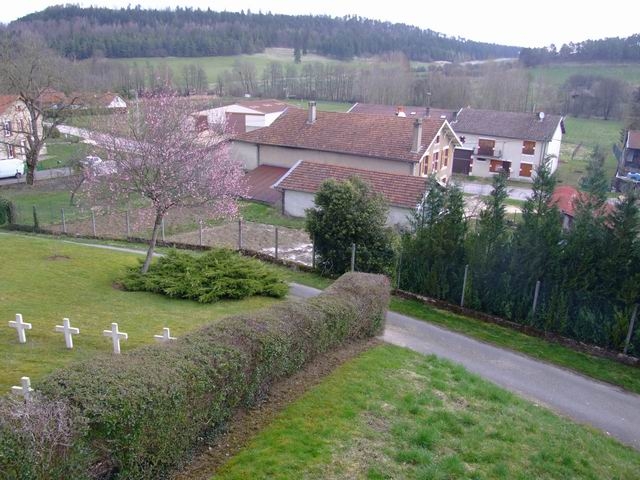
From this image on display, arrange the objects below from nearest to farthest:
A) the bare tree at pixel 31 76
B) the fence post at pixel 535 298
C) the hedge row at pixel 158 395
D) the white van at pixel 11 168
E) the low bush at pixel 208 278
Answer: the hedge row at pixel 158 395 → the low bush at pixel 208 278 → the fence post at pixel 535 298 → the bare tree at pixel 31 76 → the white van at pixel 11 168

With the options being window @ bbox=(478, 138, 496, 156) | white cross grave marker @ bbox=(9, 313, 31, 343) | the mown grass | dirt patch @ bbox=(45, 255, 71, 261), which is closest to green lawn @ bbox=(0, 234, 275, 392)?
dirt patch @ bbox=(45, 255, 71, 261)

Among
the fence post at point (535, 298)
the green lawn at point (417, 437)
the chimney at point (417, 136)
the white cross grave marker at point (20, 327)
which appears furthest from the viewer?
the chimney at point (417, 136)

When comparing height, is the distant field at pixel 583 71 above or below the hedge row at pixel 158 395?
above

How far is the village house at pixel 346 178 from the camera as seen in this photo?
30297 mm

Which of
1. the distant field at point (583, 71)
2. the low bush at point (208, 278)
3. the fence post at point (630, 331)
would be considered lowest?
the fence post at point (630, 331)

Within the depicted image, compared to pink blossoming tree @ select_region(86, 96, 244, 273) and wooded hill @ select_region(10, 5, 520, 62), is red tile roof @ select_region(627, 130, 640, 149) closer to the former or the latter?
pink blossoming tree @ select_region(86, 96, 244, 273)

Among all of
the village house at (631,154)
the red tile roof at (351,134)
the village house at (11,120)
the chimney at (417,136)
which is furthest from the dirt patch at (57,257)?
the village house at (631,154)

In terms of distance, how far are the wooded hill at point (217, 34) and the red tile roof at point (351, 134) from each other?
218 feet

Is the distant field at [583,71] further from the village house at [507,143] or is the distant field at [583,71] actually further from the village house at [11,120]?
the village house at [11,120]

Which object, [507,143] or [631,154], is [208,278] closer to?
[507,143]

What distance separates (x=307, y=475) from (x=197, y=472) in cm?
154

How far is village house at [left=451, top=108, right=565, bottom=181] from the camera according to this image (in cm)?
5438

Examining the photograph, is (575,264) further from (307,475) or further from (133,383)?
(133,383)

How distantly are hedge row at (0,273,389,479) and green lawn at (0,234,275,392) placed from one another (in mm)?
3351
